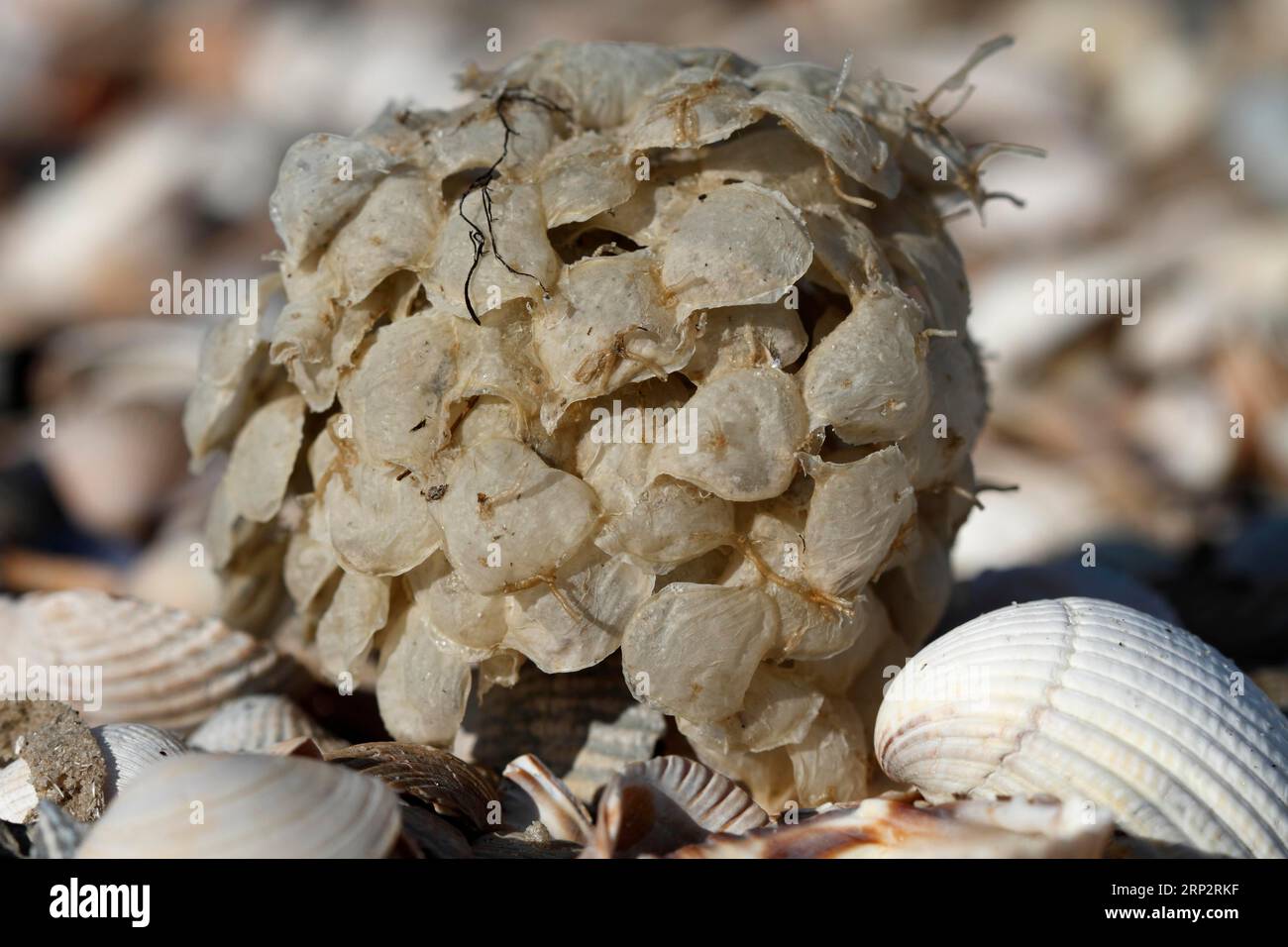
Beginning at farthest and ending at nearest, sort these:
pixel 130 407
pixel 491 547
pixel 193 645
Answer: pixel 130 407 < pixel 193 645 < pixel 491 547

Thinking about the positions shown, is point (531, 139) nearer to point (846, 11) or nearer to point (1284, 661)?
point (1284, 661)

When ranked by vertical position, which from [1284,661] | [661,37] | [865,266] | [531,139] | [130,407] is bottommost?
[1284,661]

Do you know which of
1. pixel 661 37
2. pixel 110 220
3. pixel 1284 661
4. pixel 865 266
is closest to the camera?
pixel 865 266

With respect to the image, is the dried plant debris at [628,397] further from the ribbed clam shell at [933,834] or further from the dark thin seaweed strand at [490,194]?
the ribbed clam shell at [933,834]

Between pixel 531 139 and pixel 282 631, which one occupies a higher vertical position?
pixel 531 139

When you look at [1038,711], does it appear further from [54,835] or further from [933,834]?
[54,835]
